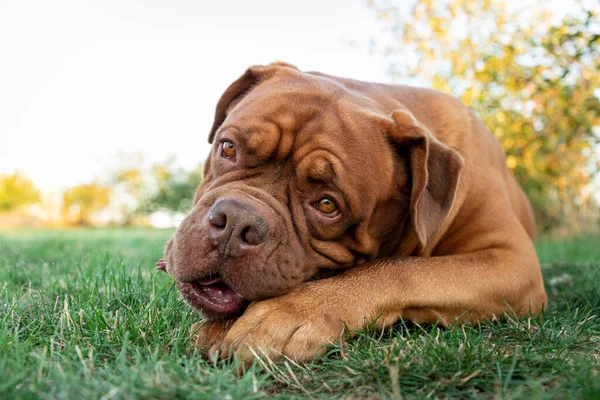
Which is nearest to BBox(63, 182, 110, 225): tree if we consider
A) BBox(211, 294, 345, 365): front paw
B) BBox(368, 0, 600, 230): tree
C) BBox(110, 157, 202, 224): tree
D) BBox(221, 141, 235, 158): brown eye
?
BBox(110, 157, 202, 224): tree

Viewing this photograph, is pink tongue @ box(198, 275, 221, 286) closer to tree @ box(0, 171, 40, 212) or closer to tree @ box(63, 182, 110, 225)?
tree @ box(63, 182, 110, 225)

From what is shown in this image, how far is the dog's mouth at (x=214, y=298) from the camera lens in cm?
284

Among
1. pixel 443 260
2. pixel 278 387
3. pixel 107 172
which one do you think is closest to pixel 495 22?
pixel 443 260

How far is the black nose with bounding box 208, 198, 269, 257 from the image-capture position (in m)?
2.67

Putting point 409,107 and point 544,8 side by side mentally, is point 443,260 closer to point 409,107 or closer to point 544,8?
point 409,107

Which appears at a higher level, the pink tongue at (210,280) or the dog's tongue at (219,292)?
the pink tongue at (210,280)

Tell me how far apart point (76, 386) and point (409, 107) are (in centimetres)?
306

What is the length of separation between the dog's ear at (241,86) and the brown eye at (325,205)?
1.20 metres

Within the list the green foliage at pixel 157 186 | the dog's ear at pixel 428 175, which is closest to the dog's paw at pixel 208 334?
the dog's ear at pixel 428 175

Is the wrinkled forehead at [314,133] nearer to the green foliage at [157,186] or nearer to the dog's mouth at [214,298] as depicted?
the dog's mouth at [214,298]

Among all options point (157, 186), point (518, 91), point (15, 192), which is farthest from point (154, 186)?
point (518, 91)

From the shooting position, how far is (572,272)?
5719mm

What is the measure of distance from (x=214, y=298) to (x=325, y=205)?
782mm

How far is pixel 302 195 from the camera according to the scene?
3.16m
